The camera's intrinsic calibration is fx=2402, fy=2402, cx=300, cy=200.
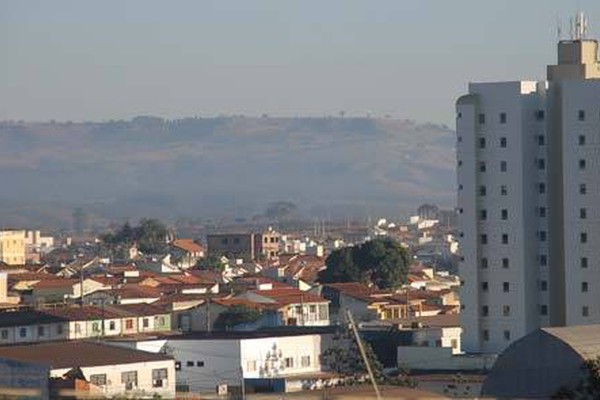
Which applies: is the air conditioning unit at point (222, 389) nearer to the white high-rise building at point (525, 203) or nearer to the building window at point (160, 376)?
the building window at point (160, 376)

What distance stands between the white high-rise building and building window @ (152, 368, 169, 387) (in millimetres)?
8010

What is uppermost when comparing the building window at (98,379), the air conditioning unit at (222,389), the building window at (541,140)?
the building window at (541,140)

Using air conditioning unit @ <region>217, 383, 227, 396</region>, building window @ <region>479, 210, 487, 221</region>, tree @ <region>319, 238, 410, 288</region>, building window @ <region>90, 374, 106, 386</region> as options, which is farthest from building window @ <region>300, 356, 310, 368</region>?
tree @ <region>319, 238, 410, 288</region>

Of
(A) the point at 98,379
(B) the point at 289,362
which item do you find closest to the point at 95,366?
(A) the point at 98,379

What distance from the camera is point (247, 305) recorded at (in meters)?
53.6

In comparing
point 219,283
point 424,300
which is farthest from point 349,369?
point 219,283

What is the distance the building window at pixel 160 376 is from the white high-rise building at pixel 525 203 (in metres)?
8.01

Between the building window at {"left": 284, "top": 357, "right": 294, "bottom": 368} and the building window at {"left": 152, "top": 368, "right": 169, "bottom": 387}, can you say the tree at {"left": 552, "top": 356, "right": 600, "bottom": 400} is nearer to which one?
the building window at {"left": 152, "top": 368, "right": 169, "bottom": 387}

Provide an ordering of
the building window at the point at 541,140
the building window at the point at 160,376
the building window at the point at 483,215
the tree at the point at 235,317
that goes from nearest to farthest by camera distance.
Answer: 1. the building window at the point at 160,376
2. the building window at the point at 541,140
3. the building window at the point at 483,215
4. the tree at the point at 235,317

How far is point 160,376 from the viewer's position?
1537 inches

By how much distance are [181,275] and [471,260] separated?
29.8m

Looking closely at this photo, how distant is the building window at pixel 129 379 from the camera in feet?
124

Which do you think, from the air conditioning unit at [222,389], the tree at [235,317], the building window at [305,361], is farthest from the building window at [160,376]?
the tree at [235,317]

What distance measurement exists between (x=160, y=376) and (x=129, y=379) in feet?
3.67
